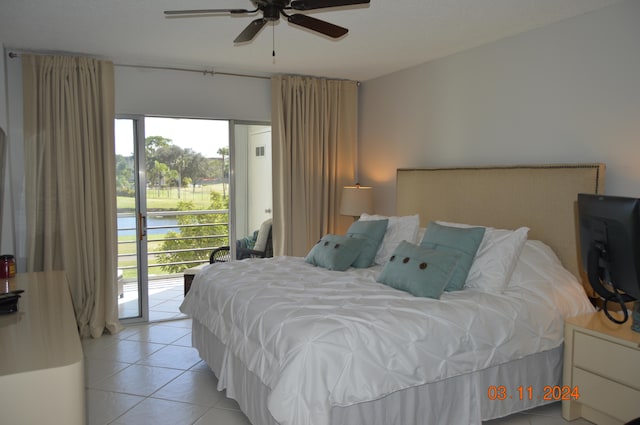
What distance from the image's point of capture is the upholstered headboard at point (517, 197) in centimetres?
327

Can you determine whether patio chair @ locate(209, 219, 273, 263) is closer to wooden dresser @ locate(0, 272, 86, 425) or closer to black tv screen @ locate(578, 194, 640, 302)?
wooden dresser @ locate(0, 272, 86, 425)

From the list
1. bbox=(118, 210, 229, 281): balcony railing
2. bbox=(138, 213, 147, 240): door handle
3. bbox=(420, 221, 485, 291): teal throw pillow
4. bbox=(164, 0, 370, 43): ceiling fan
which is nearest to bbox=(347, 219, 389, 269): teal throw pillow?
bbox=(420, 221, 485, 291): teal throw pillow

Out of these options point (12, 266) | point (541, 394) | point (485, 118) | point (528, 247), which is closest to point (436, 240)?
point (528, 247)

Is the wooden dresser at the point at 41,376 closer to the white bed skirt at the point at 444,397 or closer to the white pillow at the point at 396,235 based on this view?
the white bed skirt at the point at 444,397

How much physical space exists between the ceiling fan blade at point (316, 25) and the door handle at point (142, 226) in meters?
2.95

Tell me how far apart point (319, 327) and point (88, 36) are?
3.09m

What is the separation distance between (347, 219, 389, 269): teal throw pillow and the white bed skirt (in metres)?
1.31

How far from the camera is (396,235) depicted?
3.95m

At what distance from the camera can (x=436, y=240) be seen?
130 inches

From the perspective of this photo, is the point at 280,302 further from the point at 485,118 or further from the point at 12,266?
the point at 485,118

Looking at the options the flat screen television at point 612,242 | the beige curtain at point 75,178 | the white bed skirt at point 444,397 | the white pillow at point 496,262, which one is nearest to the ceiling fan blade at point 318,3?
the flat screen television at point 612,242

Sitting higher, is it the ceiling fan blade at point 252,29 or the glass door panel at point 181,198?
the ceiling fan blade at point 252,29

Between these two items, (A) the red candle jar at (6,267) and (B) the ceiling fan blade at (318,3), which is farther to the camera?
(A) the red candle jar at (6,267)

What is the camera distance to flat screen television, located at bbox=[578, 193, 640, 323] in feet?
6.86
